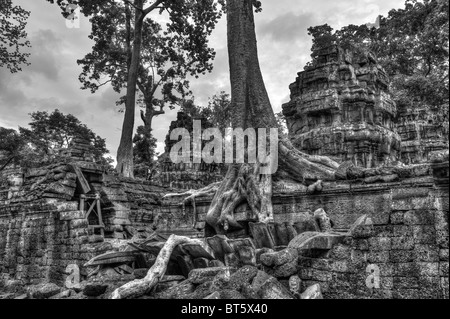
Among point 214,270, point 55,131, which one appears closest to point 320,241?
point 214,270

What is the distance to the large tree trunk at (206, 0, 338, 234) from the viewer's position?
8.15 m

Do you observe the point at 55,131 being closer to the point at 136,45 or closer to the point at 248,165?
the point at 136,45

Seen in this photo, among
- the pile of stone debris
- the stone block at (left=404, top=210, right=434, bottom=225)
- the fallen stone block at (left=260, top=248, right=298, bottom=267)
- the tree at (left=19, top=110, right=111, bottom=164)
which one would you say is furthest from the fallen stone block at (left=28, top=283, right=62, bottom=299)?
the tree at (left=19, top=110, right=111, bottom=164)

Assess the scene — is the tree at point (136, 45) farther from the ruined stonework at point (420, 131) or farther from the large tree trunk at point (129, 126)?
the ruined stonework at point (420, 131)

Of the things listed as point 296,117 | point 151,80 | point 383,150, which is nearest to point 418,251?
point 383,150

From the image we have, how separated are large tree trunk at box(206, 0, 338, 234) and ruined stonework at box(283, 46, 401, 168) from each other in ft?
6.07

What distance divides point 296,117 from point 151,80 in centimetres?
1882

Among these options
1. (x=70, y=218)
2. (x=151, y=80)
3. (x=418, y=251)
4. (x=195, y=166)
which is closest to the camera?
(x=418, y=251)

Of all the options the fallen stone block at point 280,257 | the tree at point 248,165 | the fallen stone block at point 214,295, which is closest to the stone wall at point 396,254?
the fallen stone block at point 280,257

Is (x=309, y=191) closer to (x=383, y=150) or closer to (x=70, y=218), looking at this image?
(x=383, y=150)

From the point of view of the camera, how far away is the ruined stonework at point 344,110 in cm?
1089

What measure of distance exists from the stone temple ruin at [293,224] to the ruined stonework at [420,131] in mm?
64

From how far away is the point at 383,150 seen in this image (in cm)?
1107

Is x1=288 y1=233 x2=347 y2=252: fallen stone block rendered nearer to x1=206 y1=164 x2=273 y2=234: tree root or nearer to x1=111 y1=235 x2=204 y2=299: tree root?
x1=111 y1=235 x2=204 y2=299: tree root
